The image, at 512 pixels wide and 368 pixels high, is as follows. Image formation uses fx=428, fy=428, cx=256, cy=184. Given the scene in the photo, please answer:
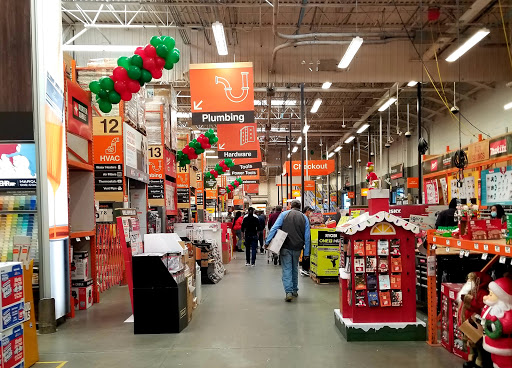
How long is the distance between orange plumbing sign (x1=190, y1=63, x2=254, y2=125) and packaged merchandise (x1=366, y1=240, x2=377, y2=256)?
4141mm

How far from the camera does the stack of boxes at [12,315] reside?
3.68 m

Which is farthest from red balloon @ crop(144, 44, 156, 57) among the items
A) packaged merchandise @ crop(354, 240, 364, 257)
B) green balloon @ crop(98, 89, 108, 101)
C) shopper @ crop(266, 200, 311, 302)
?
packaged merchandise @ crop(354, 240, 364, 257)

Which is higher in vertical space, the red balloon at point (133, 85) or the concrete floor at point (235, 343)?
the red balloon at point (133, 85)

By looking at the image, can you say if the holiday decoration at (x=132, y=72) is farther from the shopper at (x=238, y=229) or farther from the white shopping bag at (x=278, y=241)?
the shopper at (x=238, y=229)

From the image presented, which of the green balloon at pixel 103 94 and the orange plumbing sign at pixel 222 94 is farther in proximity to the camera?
the orange plumbing sign at pixel 222 94

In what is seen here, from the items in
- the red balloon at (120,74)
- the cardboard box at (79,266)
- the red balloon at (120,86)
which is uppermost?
the red balloon at (120,74)

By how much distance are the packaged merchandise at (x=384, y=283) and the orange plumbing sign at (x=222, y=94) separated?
174 inches

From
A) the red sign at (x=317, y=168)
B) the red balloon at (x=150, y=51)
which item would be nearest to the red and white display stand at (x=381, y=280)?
the red balloon at (x=150, y=51)

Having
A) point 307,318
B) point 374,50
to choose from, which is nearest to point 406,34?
point 374,50

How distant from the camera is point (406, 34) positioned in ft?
43.6

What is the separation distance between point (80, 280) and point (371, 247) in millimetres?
4481

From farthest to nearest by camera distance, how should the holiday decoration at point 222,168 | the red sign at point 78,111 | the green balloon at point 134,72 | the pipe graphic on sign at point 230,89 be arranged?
the holiday decoration at point 222,168
the pipe graphic on sign at point 230,89
the green balloon at point 134,72
the red sign at point 78,111

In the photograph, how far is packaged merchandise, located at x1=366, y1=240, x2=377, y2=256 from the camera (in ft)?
16.4

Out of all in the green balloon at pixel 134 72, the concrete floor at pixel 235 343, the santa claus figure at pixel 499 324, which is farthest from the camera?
the green balloon at pixel 134 72
